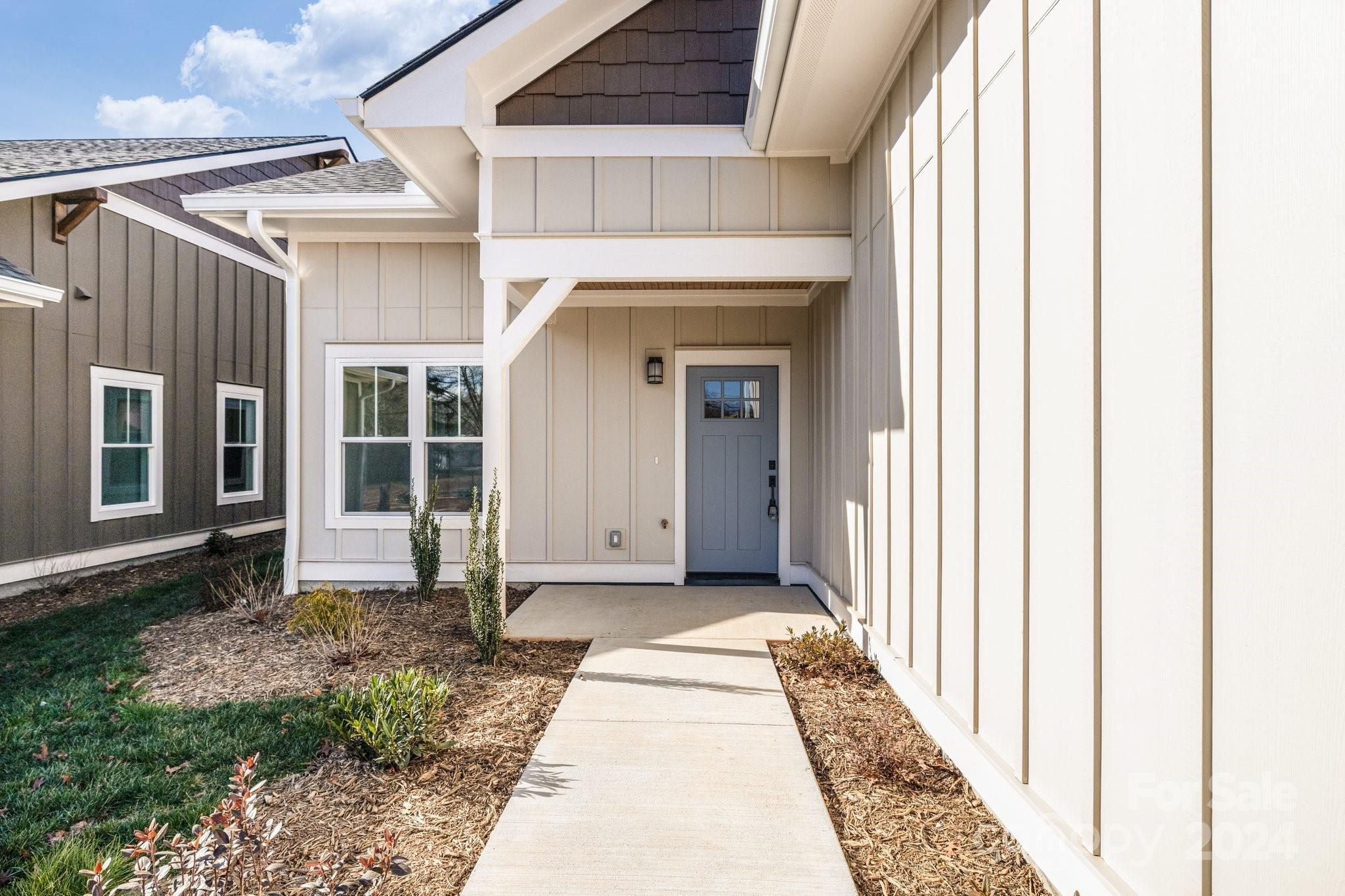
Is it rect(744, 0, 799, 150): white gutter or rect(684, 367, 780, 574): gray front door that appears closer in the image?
rect(744, 0, 799, 150): white gutter

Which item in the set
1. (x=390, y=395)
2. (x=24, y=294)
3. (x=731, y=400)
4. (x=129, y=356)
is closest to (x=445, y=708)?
(x=390, y=395)

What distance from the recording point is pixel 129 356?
25.6 ft

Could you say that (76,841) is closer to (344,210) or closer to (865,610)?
(865,610)

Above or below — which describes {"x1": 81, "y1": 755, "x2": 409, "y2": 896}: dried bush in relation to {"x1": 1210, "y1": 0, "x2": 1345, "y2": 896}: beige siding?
below

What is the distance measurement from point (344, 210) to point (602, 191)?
2.39m

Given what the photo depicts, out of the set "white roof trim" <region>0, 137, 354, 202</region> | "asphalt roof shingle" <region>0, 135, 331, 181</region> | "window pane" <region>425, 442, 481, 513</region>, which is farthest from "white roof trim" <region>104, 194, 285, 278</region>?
"window pane" <region>425, 442, 481, 513</region>

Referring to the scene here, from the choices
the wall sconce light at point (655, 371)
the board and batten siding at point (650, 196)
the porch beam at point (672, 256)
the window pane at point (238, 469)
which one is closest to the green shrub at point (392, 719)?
the porch beam at point (672, 256)

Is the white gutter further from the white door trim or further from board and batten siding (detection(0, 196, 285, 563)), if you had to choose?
board and batten siding (detection(0, 196, 285, 563))

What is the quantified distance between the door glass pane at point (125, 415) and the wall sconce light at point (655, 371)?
5.94 m

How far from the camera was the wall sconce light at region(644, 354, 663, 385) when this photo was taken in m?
6.75

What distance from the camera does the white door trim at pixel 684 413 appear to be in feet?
22.2

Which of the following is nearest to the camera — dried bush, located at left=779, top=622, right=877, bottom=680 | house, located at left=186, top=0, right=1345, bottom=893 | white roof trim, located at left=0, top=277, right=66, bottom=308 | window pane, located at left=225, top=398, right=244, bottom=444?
house, located at left=186, top=0, right=1345, bottom=893

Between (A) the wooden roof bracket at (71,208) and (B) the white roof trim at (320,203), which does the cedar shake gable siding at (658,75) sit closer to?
(B) the white roof trim at (320,203)

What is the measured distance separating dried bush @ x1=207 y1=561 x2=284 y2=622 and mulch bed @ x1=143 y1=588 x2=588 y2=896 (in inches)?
4.0
